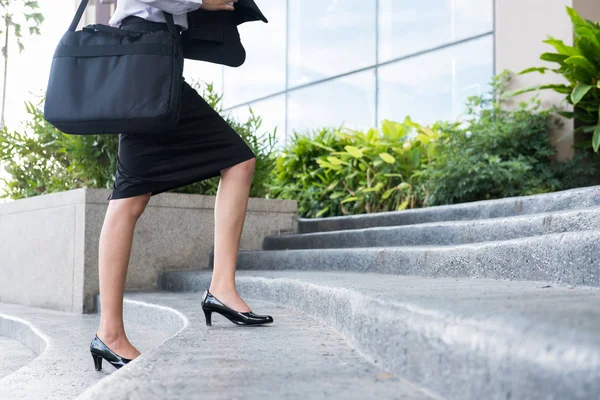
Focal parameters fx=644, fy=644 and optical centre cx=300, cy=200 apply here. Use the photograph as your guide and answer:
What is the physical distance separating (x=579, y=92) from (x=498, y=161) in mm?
849

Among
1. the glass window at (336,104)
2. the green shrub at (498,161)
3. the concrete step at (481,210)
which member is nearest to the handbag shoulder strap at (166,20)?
the concrete step at (481,210)

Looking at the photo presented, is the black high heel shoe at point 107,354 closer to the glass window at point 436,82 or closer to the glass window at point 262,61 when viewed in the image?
the glass window at point 436,82

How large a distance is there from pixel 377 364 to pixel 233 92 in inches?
444

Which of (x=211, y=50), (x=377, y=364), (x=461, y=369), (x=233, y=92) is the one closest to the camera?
(x=461, y=369)

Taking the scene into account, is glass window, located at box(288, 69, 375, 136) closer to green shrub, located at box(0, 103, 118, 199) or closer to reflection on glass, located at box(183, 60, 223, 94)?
reflection on glass, located at box(183, 60, 223, 94)

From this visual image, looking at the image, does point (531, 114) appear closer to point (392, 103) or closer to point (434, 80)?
point (434, 80)

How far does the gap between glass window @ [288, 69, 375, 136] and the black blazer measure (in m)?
6.81

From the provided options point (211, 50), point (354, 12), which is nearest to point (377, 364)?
point (211, 50)

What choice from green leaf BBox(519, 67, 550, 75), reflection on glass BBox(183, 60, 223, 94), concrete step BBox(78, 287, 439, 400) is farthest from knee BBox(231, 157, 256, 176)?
reflection on glass BBox(183, 60, 223, 94)

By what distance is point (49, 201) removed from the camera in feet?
15.6

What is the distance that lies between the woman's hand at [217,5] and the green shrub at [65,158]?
10.0ft

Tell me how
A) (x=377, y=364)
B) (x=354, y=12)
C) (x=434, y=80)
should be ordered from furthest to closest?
(x=354, y=12), (x=434, y=80), (x=377, y=364)

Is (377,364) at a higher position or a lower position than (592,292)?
lower

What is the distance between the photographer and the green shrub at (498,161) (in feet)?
18.2
